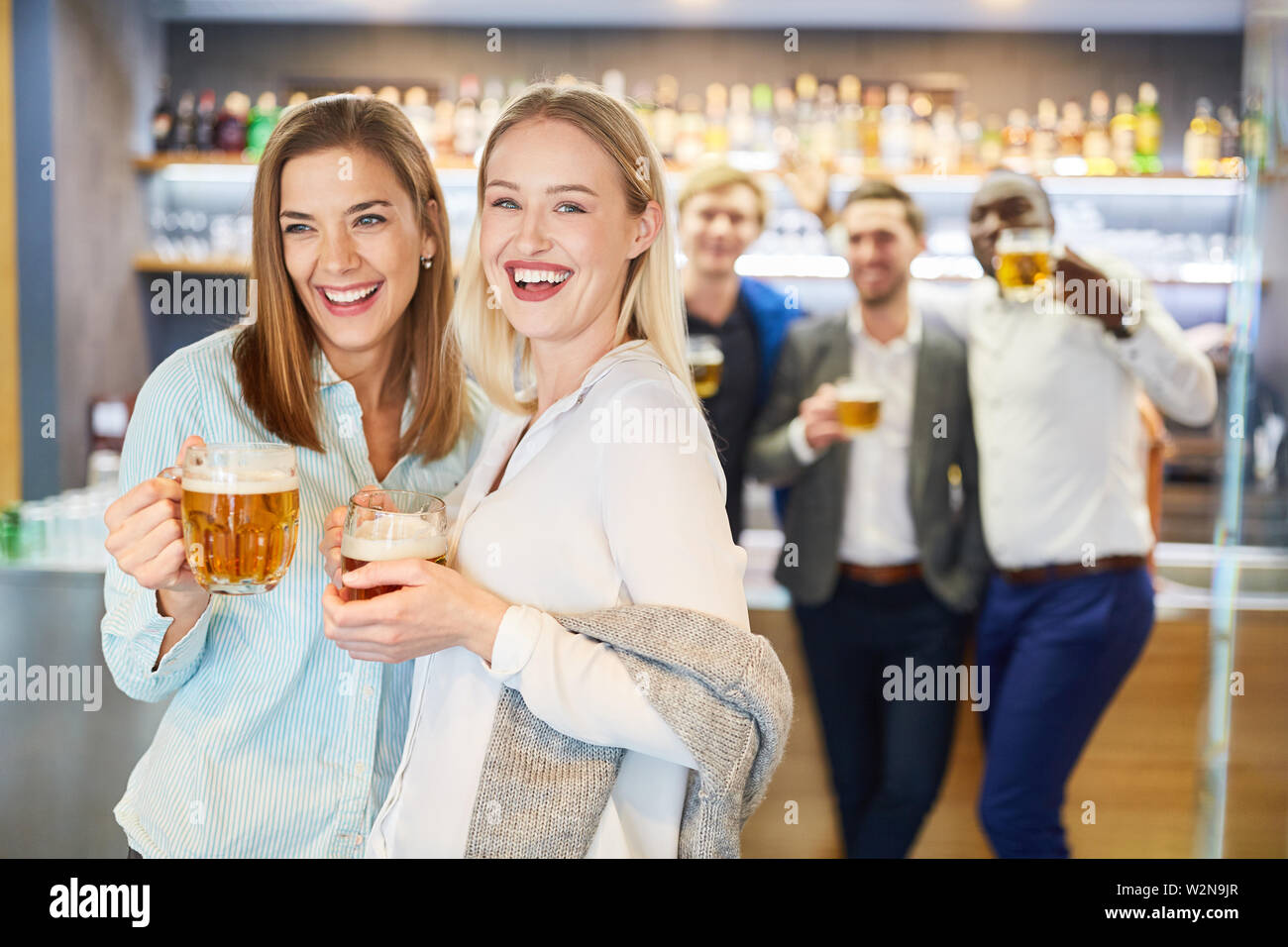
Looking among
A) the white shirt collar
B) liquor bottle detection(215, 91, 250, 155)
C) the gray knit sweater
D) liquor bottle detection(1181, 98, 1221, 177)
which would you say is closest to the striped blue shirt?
the gray knit sweater

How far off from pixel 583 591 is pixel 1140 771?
2.23 m

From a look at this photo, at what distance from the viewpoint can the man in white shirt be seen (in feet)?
8.68

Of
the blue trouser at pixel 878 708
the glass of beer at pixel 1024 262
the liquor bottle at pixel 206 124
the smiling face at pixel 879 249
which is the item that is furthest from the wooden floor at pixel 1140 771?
the liquor bottle at pixel 206 124

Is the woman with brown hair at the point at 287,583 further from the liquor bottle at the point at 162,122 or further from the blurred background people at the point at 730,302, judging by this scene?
the liquor bottle at the point at 162,122

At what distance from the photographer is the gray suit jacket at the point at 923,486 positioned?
110 inches

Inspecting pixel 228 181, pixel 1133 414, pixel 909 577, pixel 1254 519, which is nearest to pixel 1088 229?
pixel 1254 519

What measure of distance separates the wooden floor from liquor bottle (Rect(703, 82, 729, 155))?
2.01 meters

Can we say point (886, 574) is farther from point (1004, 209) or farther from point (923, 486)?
point (1004, 209)

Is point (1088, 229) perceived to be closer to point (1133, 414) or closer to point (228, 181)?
point (1133, 414)

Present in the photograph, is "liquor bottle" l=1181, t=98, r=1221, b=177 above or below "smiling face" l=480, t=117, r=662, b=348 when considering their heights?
above

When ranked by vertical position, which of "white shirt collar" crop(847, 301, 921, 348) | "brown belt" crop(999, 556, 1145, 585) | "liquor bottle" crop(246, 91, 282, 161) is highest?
"liquor bottle" crop(246, 91, 282, 161)

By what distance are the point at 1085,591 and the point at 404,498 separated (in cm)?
188

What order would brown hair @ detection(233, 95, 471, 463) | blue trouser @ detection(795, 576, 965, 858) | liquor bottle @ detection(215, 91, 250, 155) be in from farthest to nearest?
liquor bottle @ detection(215, 91, 250, 155) < blue trouser @ detection(795, 576, 965, 858) < brown hair @ detection(233, 95, 471, 463)

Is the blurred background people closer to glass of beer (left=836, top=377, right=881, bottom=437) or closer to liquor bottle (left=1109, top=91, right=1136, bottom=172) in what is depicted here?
glass of beer (left=836, top=377, right=881, bottom=437)
